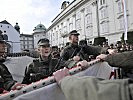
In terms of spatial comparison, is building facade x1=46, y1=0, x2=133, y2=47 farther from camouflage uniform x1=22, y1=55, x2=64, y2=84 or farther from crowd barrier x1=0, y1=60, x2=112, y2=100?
crowd barrier x1=0, y1=60, x2=112, y2=100

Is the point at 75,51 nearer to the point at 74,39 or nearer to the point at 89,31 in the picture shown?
the point at 74,39

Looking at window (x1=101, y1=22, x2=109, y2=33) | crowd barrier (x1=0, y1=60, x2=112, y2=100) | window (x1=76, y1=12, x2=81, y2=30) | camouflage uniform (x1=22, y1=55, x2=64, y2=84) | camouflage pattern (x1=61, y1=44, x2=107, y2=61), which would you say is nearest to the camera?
crowd barrier (x1=0, y1=60, x2=112, y2=100)

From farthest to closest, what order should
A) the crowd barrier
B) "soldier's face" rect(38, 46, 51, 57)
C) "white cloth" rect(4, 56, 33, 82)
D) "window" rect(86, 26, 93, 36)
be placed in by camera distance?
"window" rect(86, 26, 93, 36), "white cloth" rect(4, 56, 33, 82), "soldier's face" rect(38, 46, 51, 57), the crowd barrier

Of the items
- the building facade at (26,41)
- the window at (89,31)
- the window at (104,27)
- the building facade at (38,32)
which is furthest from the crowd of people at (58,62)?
the building facade at (26,41)

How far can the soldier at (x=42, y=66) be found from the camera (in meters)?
3.90

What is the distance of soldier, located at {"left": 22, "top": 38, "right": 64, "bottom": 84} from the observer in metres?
3.90

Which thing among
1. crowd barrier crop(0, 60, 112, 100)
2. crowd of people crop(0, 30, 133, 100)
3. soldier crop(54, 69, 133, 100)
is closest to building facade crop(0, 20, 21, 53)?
crowd of people crop(0, 30, 133, 100)

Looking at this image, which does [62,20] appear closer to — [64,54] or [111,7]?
[111,7]

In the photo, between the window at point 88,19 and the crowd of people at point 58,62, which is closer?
the crowd of people at point 58,62

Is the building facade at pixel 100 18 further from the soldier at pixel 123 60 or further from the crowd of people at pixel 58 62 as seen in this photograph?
the soldier at pixel 123 60

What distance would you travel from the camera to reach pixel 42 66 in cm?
408

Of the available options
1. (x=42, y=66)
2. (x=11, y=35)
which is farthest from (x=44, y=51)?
(x=11, y=35)

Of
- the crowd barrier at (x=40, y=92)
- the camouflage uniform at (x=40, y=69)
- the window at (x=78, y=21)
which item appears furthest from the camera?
the window at (x=78, y=21)

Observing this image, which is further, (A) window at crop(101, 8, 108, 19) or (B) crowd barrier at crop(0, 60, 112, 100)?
(A) window at crop(101, 8, 108, 19)
